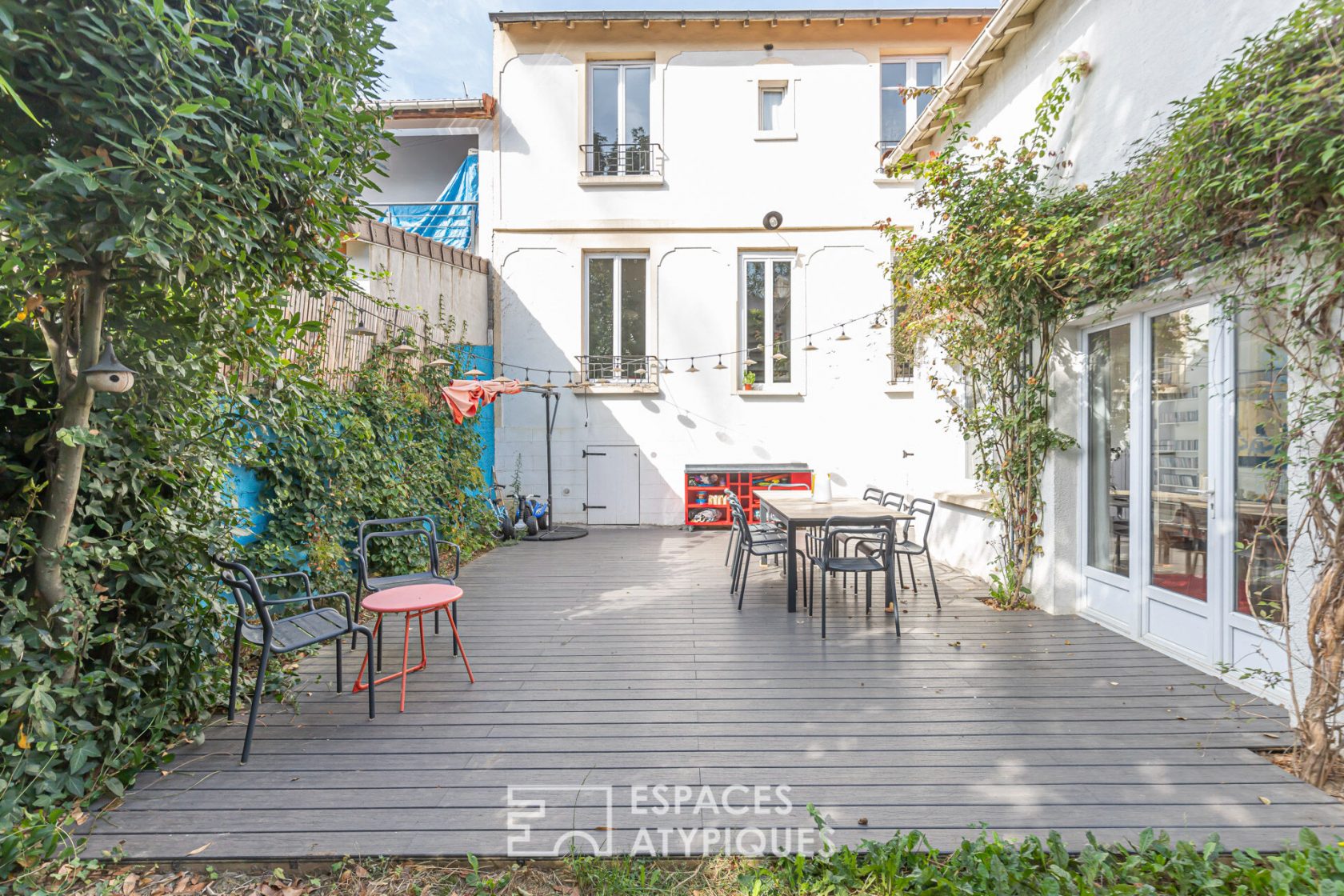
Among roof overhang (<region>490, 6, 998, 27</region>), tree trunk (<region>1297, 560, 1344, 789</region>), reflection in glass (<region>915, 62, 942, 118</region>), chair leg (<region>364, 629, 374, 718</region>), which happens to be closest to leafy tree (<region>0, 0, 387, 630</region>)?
chair leg (<region>364, 629, 374, 718</region>)

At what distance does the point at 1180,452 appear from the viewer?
11.5 feet

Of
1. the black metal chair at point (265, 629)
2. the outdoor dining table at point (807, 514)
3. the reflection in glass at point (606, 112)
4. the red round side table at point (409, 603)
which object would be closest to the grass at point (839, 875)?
the black metal chair at point (265, 629)

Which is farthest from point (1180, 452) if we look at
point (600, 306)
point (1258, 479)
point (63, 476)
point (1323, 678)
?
point (600, 306)

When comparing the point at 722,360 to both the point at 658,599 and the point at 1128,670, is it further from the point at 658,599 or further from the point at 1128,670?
the point at 1128,670

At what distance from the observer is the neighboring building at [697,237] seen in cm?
838

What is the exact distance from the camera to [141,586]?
2480 millimetres

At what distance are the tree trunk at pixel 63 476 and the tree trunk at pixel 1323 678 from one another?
450 centimetres

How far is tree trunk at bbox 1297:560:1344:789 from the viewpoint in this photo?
2316 mm

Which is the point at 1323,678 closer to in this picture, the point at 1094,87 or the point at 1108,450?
the point at 1108,450

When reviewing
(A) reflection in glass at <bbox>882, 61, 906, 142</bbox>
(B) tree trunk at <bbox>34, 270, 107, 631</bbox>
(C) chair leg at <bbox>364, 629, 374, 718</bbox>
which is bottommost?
(C) chair leg at <bbox>364, 629, 374, 718</bbox>

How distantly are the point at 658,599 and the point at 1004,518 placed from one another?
275 centimetres

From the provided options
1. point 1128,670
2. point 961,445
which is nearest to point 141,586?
point 1128,670

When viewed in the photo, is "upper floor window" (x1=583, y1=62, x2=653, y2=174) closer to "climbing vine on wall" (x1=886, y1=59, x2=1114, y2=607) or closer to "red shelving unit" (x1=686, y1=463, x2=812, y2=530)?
"red shelving unit" (x1=686, y1=463, x2=812, y2=530)

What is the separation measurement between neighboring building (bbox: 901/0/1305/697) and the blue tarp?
6488 mm
